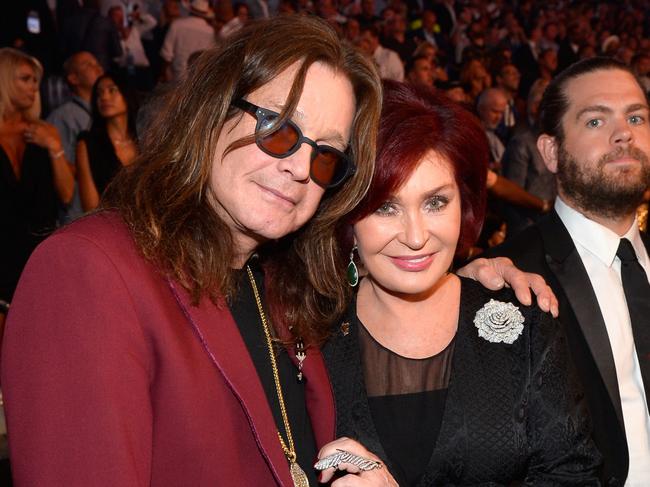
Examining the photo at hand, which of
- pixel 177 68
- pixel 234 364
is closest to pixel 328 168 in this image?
pixel 234 364

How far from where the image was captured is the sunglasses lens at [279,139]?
1.71m

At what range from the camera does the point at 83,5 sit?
8641 millimetres

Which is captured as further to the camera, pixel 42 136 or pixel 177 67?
pixel 177 67

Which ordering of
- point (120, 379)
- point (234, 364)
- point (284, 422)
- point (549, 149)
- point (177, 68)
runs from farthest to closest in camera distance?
point (177, 68) → point (549, 149) → point (284, 422) → point (234, 364) → point (120, 379)

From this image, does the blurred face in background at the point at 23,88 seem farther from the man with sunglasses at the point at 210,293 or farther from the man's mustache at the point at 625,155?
the man's mustache at the point at 625,155

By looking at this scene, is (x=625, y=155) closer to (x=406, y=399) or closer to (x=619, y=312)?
(x=619, y=312)

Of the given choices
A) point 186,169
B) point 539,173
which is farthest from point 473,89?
point 186,169

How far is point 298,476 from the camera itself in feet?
6.13

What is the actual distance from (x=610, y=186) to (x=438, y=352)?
3.41 ft

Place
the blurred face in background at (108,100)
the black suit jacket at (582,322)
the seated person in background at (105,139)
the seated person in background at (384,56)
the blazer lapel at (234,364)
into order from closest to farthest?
the blazer lapel at (234,364) < the black suit jacket at (582,322) < the seated person in background at (105,139) < the blurred face in background at (108,100) < the seated person in background at (384,56)

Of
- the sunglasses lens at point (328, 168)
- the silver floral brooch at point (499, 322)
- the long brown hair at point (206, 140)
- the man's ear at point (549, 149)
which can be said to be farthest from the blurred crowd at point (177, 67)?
the silver floral brooch at point (499, 322)

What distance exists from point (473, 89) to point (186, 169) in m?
7.72

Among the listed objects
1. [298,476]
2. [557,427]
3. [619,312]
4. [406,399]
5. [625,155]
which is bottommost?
[298,476]

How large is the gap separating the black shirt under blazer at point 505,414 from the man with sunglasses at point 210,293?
0.59ft
